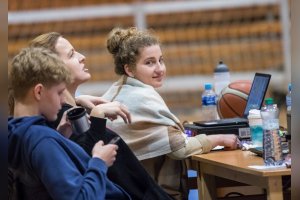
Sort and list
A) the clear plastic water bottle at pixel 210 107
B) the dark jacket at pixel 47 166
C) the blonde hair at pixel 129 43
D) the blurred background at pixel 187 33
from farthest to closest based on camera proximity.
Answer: the blurred background at pixel 187 33
the clear plastic water bottle at pixel 210 107
the blonde hair at pixel 129 43
the dark jacket at pixel 47 166

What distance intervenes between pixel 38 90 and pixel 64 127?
145 millimetres

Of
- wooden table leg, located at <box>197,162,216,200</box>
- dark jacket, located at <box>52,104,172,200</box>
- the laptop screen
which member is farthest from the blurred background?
dark jacket, located at <box>52,104,172,200</box>

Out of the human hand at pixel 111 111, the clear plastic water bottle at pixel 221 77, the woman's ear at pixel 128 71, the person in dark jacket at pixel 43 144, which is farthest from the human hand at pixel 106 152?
the clear plastic water bottle at pixel 221 77

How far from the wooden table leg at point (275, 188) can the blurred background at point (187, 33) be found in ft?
12.2

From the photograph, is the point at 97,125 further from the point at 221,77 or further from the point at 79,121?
the point at 221,77

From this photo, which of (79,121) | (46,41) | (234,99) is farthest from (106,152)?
(234,99)

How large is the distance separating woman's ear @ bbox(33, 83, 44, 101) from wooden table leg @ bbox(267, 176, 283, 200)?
2.33ft

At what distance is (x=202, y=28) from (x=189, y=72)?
0.43 m

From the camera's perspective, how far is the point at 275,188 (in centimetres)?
213

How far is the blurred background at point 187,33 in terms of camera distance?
5918 millimetres

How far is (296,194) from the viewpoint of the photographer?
6.13 feet

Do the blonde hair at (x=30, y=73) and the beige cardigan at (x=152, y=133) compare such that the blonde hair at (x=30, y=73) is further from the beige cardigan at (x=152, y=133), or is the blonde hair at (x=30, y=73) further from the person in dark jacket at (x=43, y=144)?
the beige cardigan at (x=152, y=133)

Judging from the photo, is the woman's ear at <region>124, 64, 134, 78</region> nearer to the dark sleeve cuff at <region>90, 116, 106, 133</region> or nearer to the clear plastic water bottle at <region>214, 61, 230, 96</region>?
the dark sleeve cuff at <region>90, 116, 106, 133</region>

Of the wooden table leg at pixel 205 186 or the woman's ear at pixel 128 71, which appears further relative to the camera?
the wooden table leg at pixel 205 186
